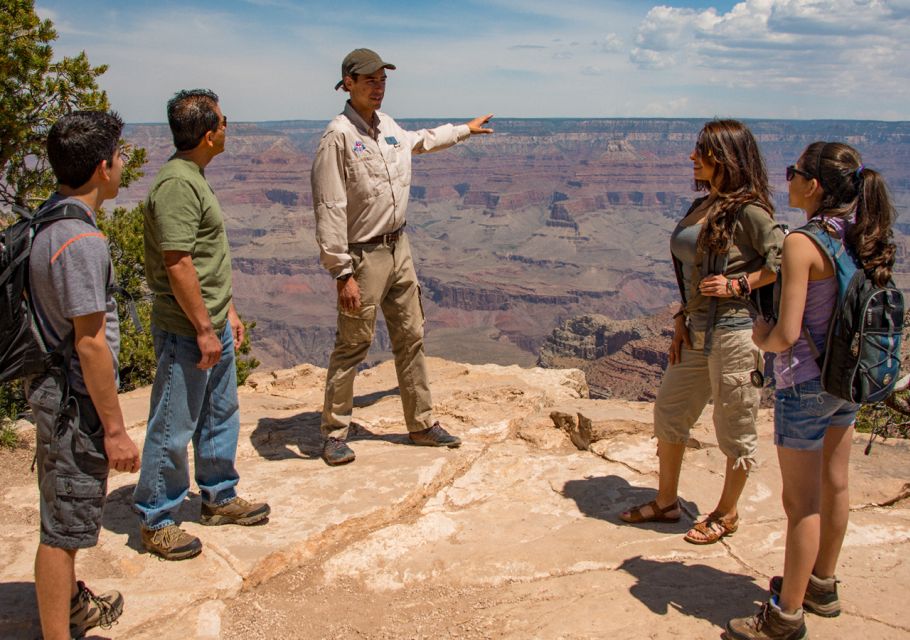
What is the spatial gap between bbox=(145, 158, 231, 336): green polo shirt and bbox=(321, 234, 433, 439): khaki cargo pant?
957 mm

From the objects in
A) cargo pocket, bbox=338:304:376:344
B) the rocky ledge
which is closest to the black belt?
cargo pocket, bbox=338:304:376:344

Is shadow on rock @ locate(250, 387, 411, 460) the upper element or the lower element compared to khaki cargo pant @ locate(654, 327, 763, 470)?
lower

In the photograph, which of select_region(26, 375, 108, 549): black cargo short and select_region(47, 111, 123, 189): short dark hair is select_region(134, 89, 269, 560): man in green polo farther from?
select_region(26, 375, 108, 549): black cargo short

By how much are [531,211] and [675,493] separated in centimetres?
15376

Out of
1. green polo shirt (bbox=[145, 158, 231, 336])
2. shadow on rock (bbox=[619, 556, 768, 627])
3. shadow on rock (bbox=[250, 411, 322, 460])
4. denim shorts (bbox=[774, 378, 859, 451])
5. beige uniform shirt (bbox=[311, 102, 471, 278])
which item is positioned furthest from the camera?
shadow on rock (bbox=[250, 411, 322, 460])

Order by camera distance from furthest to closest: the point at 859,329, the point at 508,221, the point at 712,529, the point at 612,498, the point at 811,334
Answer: the point at 508,221 < the point at 612,498 < the point at 712,529 < the point at 811,334 < the point at 859,329

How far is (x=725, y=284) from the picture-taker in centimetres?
289

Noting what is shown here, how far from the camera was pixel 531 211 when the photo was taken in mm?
154750

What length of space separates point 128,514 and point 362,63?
244 cm

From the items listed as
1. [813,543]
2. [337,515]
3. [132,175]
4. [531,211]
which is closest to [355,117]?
[337,515]

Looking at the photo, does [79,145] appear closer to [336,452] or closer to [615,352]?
[336,452]

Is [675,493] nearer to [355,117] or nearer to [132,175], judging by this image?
[355,117]

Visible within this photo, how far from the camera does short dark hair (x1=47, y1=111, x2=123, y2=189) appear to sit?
218 centimetres

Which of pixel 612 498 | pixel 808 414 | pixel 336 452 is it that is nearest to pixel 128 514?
pixel 336 452
